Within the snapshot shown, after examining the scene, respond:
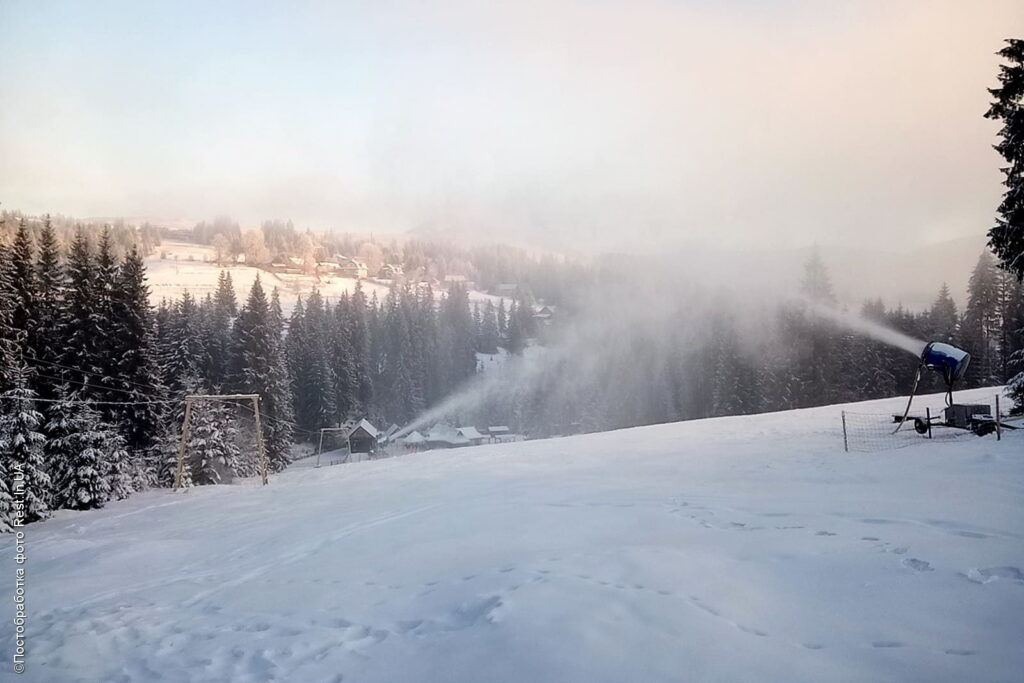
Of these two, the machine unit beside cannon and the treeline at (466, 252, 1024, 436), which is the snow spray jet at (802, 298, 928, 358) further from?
the machine unit beside cannon

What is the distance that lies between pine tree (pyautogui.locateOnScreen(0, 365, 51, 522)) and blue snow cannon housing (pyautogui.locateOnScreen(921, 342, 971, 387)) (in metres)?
35.9

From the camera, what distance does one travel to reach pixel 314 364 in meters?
77.1

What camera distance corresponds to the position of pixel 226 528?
14.0m

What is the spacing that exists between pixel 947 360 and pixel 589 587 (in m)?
23.8

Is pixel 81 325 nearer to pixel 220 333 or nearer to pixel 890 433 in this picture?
pixel 220 333

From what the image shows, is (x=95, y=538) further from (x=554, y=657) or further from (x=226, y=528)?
(x=554, y=657)

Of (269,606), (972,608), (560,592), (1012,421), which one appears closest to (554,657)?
(560,592)

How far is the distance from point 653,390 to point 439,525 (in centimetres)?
8700

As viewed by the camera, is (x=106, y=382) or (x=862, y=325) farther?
(x=862, y=325)

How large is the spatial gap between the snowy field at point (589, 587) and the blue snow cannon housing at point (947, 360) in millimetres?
10530

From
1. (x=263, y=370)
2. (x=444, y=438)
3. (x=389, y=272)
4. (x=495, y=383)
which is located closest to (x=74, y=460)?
(x=263, y=370)

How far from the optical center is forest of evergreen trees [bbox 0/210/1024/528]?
85.6ft

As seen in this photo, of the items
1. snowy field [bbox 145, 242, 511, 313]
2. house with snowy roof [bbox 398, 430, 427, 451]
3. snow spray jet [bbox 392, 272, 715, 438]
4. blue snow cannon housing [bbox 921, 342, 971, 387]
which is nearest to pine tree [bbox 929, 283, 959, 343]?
snow spray jet [bbox 392, 272, 715, 438]

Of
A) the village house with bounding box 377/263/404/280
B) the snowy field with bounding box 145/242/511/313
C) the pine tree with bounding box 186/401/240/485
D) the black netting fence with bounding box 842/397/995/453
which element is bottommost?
the pine tree with bounding box 186/401/240/485
